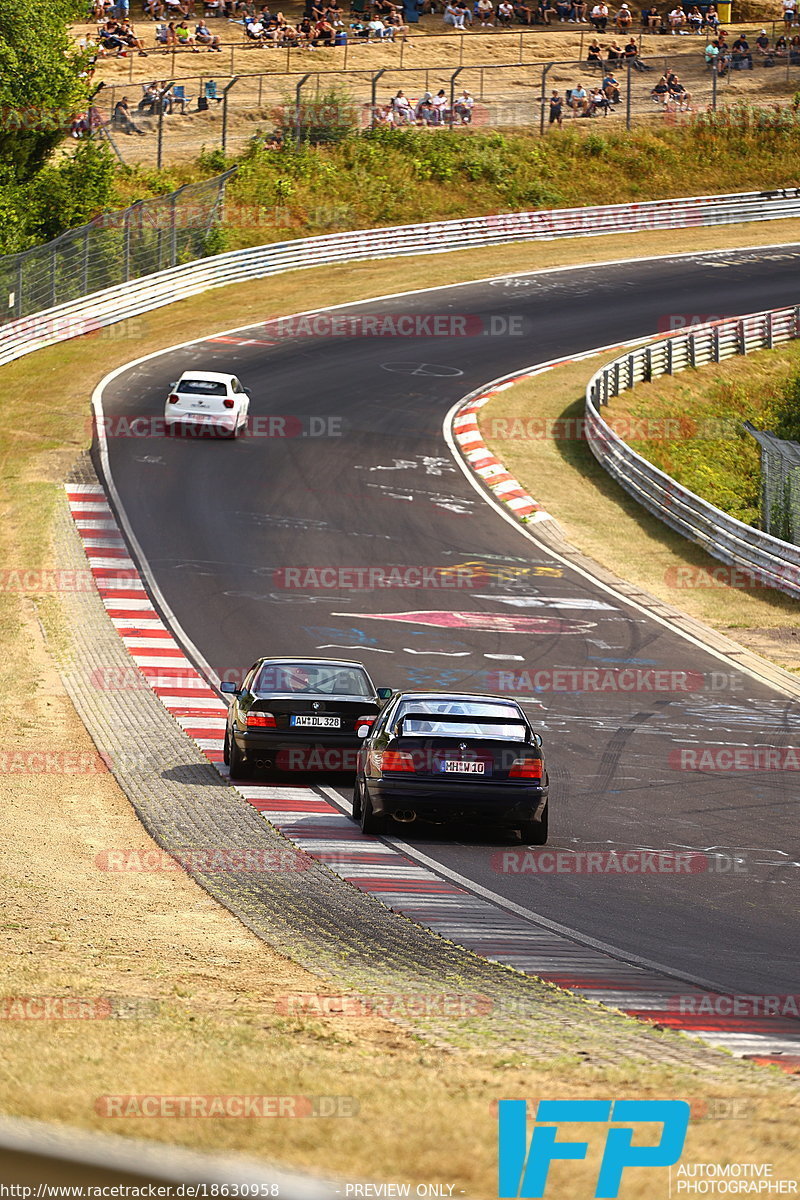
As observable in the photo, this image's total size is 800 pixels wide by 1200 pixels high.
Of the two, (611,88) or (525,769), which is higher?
(611,88)

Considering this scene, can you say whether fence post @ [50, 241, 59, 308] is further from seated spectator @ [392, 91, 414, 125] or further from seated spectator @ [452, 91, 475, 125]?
seated spectator @ [452, 91, 475, 125]

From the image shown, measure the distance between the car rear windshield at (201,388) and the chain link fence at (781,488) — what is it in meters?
13.0

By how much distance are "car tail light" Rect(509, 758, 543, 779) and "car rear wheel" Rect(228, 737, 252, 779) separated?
3735mm

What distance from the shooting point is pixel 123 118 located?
6053 centimetres

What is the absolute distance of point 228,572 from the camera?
90.1 ft

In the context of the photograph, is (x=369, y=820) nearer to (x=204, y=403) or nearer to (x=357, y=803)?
(x=357, y=803)

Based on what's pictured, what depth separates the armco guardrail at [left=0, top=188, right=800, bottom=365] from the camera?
4678cm

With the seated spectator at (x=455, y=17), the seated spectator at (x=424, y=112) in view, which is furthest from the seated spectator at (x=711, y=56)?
the seated spectator at (x=424, y=112)

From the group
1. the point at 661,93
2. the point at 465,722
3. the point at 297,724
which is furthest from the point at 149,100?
the point at 465,722

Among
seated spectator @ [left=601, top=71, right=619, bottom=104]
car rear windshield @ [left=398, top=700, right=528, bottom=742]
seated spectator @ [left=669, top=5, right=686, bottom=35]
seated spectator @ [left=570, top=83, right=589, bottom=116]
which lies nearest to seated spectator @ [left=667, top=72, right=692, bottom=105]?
seated spectator @ [left=601, top=71, right=619, bottom=104]

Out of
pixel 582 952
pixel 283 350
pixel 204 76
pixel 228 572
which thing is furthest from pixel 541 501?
pixel 204 76

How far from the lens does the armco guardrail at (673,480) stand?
28.3 m

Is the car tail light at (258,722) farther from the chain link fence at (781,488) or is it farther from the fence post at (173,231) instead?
the fence post at (173,231)

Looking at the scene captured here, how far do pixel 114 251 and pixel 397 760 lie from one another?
38.8m
